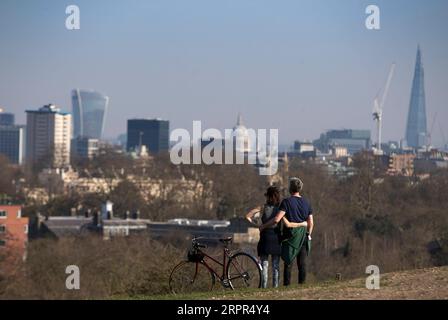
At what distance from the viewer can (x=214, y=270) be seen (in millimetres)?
16703

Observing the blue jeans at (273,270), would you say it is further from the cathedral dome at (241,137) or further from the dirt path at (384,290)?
the cathedral dome at (241,137)

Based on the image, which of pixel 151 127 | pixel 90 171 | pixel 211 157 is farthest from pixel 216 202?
pixel 151 127

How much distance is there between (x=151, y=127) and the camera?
18925 centimetres

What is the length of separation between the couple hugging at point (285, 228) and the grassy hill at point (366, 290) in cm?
49

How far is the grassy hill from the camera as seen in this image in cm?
1426

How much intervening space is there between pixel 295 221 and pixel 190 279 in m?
1.87

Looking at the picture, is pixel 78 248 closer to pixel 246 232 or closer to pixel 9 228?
pixel 246 232

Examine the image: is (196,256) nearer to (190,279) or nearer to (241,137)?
(190,279)

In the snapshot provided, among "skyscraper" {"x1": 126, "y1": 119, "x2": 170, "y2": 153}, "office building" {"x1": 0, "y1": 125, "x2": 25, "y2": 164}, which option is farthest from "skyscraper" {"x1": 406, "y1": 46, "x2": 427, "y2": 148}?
"office building" {"x1": 0, "y1": 125, "x2": 25, "y2": 164}

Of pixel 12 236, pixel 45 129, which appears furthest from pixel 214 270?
pixel 45 129

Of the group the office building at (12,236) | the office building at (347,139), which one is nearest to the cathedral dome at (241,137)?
the office building at (12,236)

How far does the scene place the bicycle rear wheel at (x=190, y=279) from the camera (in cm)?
1694

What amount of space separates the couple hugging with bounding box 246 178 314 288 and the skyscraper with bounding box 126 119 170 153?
165549 mm
